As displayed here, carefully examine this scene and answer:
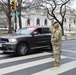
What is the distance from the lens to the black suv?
36.3ft

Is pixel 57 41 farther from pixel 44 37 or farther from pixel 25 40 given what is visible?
pixel 44 37

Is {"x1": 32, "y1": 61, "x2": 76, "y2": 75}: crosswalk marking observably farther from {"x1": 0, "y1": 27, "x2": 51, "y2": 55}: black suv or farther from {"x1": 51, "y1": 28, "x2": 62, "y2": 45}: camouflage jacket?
{"x1": 0, "y1": 27, "x2": 51, "y2": 55}: black suv

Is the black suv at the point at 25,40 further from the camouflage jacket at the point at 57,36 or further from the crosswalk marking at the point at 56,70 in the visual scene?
the crosswalk marking at the point at 56,70

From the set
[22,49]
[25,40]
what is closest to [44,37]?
[25,40]

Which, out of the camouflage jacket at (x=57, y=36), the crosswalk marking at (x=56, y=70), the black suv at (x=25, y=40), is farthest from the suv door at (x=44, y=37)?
the crosswalk marking at (x=56, y=70)

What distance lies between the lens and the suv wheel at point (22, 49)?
11.2 metres

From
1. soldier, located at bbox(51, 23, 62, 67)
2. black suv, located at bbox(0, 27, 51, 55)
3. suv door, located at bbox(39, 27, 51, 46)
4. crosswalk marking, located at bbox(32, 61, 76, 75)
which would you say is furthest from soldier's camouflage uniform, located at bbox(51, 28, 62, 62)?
suv door, located at bbox(39, 27, 51, 46)

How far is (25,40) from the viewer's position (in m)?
11.5

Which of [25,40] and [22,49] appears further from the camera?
[25,40]

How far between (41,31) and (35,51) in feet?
4.45

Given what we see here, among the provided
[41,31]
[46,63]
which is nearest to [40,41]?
[41,31]

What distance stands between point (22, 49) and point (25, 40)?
1.73 feet

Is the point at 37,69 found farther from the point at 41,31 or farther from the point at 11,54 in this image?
the point at 41,31

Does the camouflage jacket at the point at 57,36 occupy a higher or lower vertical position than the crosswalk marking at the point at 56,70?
higher
